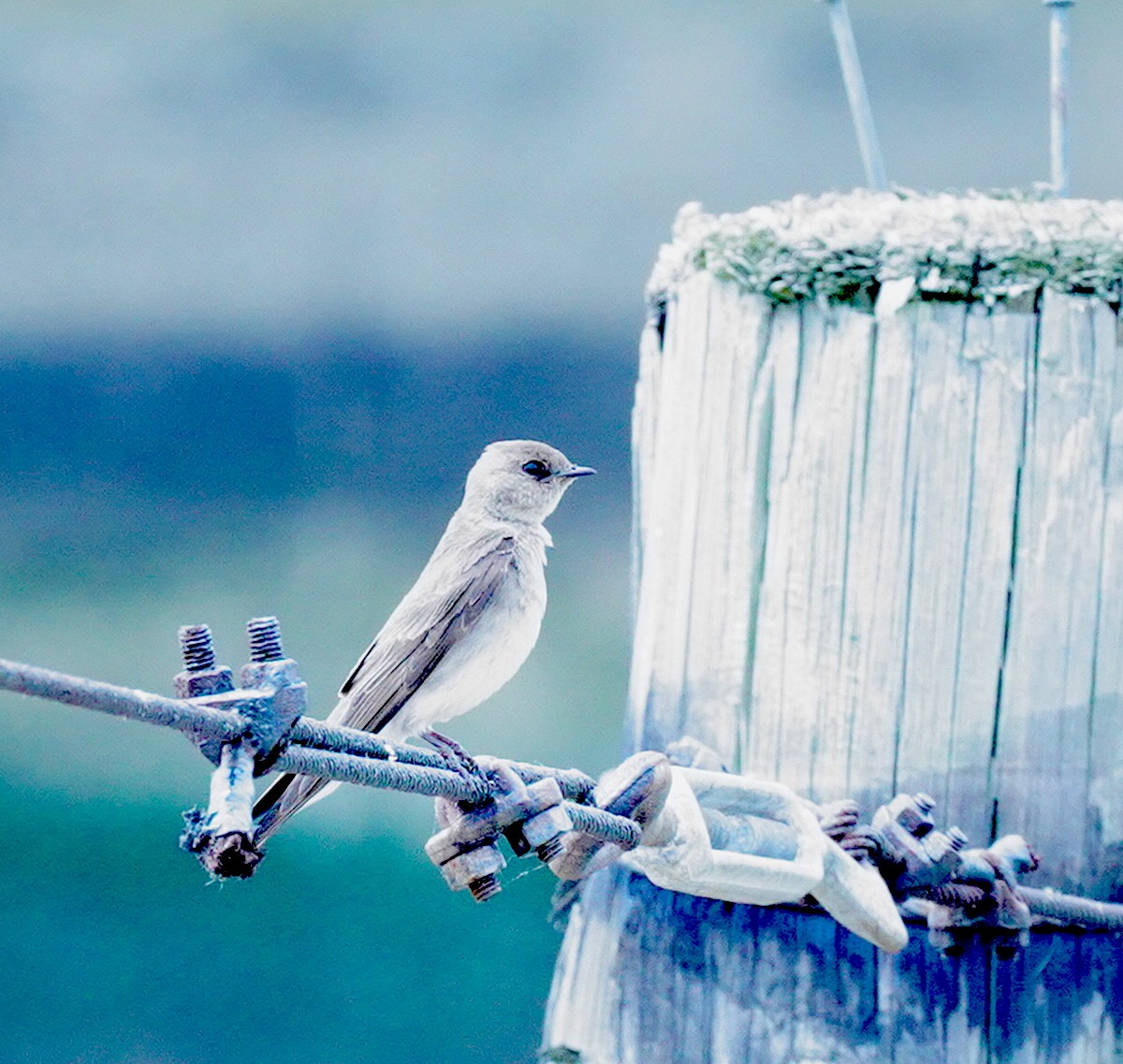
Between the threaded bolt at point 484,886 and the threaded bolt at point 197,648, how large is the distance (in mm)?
617

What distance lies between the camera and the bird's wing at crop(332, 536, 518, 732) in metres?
3.05

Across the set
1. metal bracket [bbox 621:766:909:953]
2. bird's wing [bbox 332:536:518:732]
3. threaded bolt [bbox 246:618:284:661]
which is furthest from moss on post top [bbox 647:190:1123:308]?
threaded bolt [bbox 246:618:284:661]

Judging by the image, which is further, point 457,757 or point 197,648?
point 457,757

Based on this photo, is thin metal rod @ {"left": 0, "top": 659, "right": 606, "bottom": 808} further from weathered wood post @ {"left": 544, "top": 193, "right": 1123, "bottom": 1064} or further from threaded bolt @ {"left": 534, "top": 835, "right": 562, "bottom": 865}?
weathered wood post @ {"left": 544, "top": 193, "right": 1123, "bottom": 1064}

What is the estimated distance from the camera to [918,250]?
2.85 metres

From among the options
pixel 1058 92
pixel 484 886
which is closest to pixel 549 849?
pixel 484 886

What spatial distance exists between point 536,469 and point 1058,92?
1.31 metres

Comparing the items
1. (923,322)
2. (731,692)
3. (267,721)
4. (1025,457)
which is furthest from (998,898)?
(267,721)

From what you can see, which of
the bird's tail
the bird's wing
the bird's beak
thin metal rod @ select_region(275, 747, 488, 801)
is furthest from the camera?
the bird's beak

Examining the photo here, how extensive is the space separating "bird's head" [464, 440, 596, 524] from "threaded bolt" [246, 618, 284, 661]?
1675mm

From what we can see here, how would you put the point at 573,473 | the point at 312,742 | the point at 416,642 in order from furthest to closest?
the point at 573,473, the point at 416,642, the point at 312,742

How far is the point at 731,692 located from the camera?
9.50 ft

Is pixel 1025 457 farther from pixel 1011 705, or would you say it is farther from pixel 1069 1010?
pixel 1069 1010

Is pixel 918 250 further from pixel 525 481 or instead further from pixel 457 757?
pixel 457 757
